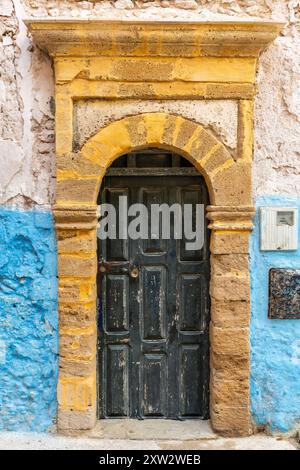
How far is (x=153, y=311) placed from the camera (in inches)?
174

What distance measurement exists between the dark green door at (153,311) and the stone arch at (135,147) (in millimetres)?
318

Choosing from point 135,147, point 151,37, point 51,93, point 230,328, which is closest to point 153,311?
point 230,328

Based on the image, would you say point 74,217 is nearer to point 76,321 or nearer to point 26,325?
point 76,321

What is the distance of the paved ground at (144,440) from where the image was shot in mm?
4012

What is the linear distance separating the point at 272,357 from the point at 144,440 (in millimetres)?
1095

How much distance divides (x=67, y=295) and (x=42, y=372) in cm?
60

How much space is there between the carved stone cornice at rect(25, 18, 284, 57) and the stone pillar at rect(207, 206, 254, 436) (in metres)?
1.14

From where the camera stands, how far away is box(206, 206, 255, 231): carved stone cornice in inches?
159

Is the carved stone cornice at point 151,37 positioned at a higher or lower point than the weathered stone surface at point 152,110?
higher

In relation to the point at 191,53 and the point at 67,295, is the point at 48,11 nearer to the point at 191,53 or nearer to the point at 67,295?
the point at 191,53

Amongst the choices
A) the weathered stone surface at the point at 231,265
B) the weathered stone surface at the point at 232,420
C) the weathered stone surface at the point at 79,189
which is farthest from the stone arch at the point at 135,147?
the weathered stone surface at the point at 232,420

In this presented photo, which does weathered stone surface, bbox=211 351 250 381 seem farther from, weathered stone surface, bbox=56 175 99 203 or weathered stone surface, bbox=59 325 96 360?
weathered stone surface, bbox=56 175 99 203

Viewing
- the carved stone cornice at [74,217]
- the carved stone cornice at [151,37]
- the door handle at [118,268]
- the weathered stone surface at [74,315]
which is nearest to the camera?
the carved stone cornice at [151,37]

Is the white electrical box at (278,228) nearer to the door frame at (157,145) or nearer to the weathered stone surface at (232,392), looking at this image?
the door frame at (157,145)
